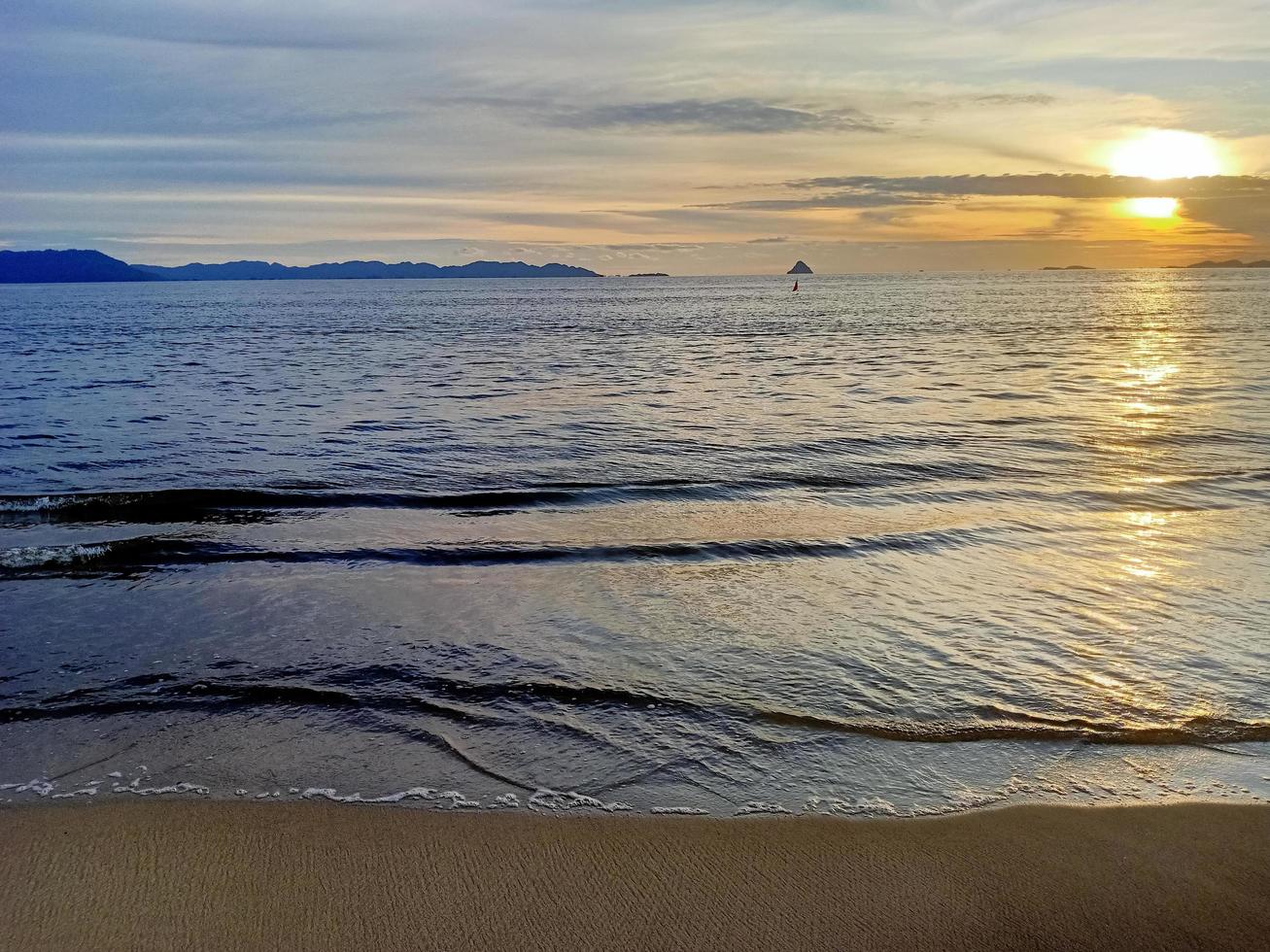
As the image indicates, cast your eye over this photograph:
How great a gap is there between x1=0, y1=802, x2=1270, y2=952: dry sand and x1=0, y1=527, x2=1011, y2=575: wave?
5912mm

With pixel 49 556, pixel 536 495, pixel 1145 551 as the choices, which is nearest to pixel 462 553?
pixel 536 495

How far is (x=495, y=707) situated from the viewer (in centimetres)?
695

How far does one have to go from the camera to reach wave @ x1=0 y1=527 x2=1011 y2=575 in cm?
1116

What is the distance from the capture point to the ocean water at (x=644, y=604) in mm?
6016

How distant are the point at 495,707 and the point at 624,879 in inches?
96.3

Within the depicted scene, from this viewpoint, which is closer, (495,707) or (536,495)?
(495,707)

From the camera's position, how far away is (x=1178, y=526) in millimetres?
12000

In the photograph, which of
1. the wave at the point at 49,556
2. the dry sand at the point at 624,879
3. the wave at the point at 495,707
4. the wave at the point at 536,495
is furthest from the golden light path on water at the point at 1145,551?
the wave at the point at 49,556

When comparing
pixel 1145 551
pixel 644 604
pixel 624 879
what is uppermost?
pixel 1145 551

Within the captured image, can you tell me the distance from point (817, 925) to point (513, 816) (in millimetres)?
1908

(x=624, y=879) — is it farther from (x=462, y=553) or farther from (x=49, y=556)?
(x=49, y=556)

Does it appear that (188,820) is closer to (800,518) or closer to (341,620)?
(341,620)

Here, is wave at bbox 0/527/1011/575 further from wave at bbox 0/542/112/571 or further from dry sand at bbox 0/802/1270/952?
dry sand at bbox 0/802/1270/952

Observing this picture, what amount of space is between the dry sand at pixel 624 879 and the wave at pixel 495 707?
981mm
